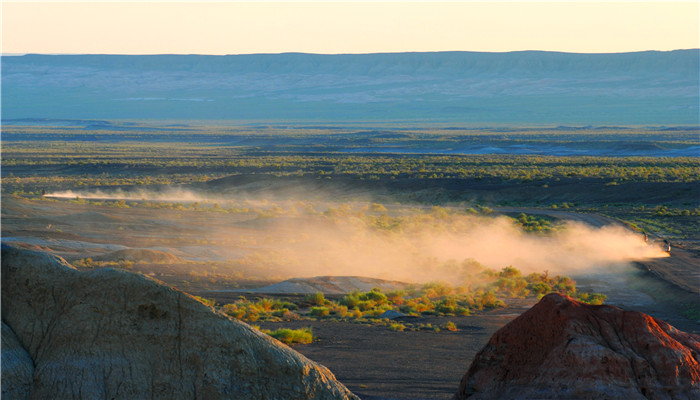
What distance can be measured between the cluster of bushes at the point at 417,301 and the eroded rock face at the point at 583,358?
10224 millimetres

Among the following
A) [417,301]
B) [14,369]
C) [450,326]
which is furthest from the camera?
[417,301]

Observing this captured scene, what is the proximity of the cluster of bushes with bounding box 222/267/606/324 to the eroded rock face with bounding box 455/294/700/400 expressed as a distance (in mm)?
10224

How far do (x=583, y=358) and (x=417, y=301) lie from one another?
16.6 metres

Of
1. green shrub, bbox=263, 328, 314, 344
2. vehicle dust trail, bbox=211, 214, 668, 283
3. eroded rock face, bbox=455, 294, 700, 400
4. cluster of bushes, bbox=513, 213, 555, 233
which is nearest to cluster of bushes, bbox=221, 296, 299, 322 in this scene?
green shrub, bbox=263, 328, 314, 344

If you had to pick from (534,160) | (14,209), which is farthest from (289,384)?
(534,160)

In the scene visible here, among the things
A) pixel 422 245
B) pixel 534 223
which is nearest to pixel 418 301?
pixel 422 245

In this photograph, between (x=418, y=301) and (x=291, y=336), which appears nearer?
(x=291, y=336)

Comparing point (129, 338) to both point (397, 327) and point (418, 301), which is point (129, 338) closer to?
point (397, 327)

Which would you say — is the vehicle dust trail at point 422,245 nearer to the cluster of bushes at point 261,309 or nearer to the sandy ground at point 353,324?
the sandy ground at point 353,324

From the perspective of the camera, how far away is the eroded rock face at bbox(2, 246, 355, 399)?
7.63 m

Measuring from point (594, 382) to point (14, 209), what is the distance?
4244 centimetres

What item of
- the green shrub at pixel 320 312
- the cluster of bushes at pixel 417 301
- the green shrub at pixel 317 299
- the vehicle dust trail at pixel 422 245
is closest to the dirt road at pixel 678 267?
the vehicle dust trail at pixel 422 245

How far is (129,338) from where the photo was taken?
7801mm

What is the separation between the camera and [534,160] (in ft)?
327
